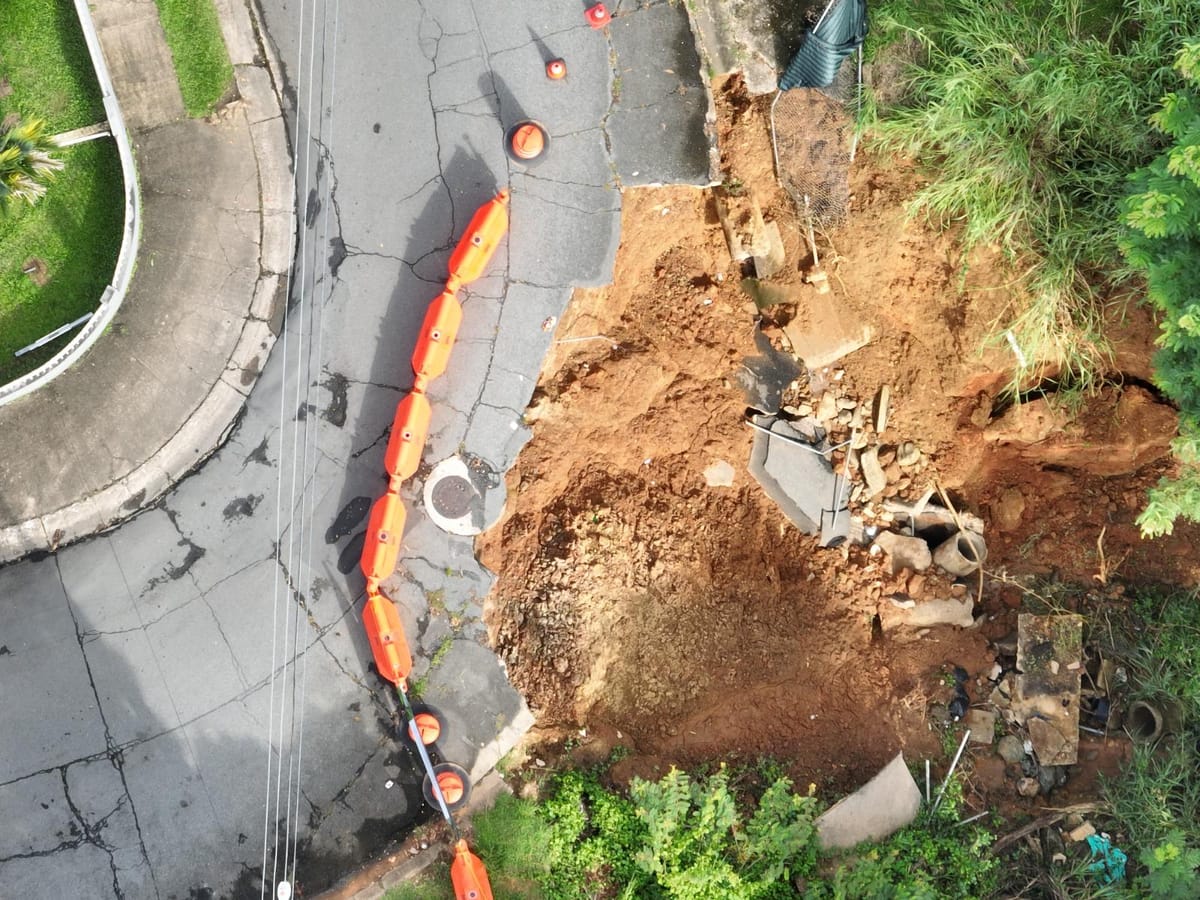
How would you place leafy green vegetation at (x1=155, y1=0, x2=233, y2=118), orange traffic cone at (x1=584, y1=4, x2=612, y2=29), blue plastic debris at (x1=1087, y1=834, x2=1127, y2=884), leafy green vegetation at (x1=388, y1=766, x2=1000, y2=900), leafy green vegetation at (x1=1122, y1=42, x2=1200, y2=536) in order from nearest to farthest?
leafy green vegetation at (x1=1122, y1=42, x2=1200, y2=536), leafy green vegetation at (x1=388, y1=766, x2=1000, y2=900), blue plastic debris at (x1=1087, y1=834, x2=1127, y2=884), orange traffic cone at (x1=584, y1=4, x2=612, y2=29), leafy green vegetation at (x1=155, y1=0, x2=233, y2=118)

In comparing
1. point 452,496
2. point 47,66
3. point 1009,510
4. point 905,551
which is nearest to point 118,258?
point 47,66

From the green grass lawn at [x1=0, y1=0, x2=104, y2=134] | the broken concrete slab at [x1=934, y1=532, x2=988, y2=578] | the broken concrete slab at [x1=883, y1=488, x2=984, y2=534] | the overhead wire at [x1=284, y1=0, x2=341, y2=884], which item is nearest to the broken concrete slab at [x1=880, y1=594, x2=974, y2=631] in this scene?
the broken concrete slab at [x1=934, y1=532, x2=988, y2=578]

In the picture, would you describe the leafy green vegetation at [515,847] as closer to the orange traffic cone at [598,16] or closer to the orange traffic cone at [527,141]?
the orange traffic cone at [527,141]

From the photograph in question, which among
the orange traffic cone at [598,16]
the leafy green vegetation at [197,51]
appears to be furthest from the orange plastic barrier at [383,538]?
the orange traffic cone at [598,16]

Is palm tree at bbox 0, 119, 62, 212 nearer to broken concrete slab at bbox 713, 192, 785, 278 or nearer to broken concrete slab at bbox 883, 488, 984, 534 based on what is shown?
broken concrete slab at bbox 713, 192, 785, 278

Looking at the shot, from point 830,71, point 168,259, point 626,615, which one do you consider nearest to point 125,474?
point 168,259

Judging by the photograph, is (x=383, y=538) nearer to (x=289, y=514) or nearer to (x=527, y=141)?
(x=289, y=514)

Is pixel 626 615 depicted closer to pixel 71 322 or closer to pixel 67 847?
pixel 67 847
